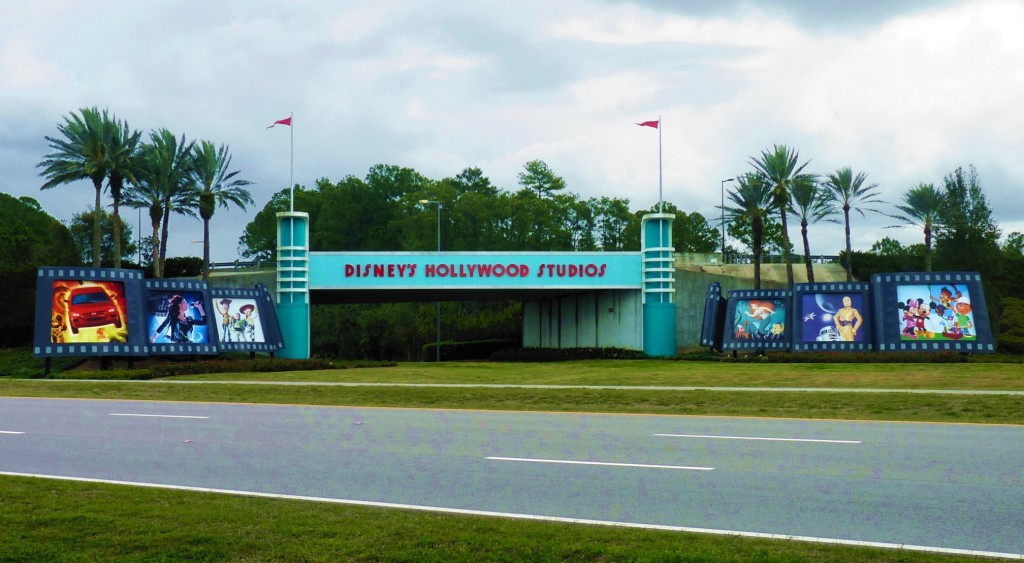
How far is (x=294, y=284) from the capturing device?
5016cm

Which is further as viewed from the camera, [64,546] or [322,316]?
[322,316]

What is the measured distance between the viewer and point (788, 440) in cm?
1562

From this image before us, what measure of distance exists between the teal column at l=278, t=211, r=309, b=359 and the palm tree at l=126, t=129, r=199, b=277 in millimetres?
10455

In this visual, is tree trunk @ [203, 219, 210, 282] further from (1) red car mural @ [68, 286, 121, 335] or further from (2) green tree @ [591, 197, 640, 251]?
(2) green tree @ [591, 197, 640, 251]

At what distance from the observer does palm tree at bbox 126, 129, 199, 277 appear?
57312mm

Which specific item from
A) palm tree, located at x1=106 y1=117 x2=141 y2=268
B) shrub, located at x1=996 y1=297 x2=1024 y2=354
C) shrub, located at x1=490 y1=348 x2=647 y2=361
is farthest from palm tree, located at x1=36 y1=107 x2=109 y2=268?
shrub, located at x1=996 y1=297 x2=1024 y2=354

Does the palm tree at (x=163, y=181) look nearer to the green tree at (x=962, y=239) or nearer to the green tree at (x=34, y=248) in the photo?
the green tree at (x=34, y=248)

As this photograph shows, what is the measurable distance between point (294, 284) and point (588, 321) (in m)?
15.9

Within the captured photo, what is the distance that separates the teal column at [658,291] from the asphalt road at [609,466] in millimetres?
30130

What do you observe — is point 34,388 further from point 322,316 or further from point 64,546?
point 322,316

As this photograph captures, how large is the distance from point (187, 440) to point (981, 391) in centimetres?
1907

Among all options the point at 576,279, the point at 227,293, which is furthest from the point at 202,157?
the point at 576,279

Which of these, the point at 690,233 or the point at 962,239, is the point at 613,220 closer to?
the point at 690,233

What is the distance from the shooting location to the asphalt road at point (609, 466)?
982 centimetres
